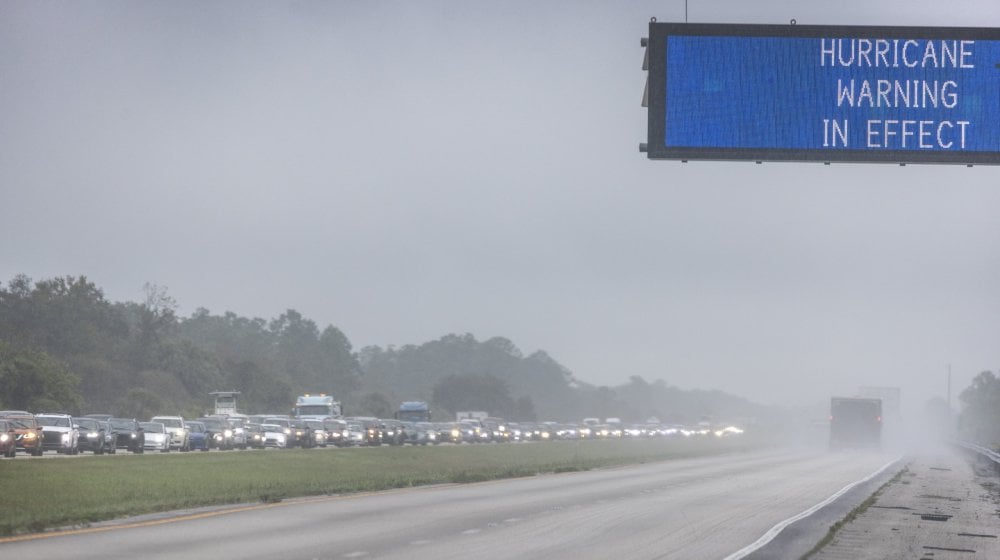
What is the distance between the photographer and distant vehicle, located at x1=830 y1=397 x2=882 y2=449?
95.2 meters

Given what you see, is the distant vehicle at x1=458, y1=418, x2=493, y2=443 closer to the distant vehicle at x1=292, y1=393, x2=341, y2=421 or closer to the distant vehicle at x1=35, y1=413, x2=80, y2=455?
the distant vehicle at x1=292, y1=393, x2=341, y2=421

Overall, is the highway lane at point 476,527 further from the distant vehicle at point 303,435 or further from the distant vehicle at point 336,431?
the distant vehicle at point 336,431

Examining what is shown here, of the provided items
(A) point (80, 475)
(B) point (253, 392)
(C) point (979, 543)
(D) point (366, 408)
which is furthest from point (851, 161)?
(D) point (366, 408)

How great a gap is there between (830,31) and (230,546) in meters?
11.6

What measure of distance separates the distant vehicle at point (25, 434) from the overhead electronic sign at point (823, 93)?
3500cm

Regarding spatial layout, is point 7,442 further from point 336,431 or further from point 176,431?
point 336,431

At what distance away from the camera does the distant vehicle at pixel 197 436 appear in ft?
210

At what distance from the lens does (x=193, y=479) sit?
36625 mm

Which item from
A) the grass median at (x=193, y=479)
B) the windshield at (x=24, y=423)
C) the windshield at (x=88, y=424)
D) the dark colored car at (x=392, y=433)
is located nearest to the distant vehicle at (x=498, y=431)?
the dark colored car at (x=392, y=433)

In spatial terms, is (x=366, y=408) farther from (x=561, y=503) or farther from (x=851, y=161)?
(x=851, y=161)

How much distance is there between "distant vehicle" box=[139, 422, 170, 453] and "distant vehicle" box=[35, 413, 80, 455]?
666 cm

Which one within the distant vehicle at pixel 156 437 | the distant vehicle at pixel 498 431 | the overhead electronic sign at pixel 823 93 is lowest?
the distant vehicle at pixel 498 431

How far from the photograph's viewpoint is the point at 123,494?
99.6ft

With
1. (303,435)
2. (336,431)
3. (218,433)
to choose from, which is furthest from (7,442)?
(336,431)
